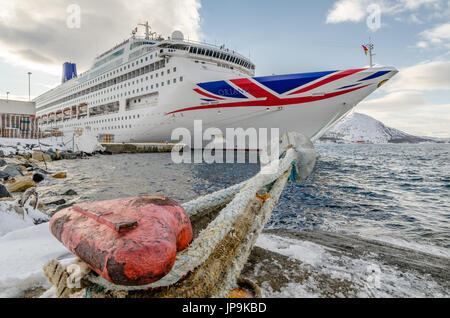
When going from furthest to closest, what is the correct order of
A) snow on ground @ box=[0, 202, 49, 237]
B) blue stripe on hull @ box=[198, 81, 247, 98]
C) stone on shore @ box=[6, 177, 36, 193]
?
blue stripe on hull @ box=[198, 81, 247, 98] < stone on shore @ box=[6, 177, 36, 193] < snow on ground @ box=[0, 202, 49, 237]

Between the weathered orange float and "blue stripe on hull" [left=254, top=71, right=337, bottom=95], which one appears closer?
the weathered orange float

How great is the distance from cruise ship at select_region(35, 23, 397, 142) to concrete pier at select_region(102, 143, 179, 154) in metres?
0.71

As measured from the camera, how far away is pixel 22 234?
7.54 ft

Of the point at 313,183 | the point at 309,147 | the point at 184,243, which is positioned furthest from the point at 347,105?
the point at 184,243

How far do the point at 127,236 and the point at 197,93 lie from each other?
16192mm

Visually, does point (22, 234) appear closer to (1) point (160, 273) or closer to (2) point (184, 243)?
(2) point (184, 243)

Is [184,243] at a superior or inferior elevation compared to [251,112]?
inferior

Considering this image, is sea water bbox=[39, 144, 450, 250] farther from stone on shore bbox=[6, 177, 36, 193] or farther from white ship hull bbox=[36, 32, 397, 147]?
white ship hull bbox=[36, 32, 397, 147]

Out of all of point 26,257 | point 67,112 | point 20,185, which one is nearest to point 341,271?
point 26,257

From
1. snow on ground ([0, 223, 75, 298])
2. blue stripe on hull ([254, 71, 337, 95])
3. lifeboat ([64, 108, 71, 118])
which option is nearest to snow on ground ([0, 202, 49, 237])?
snow on ground ([0, 223, 75, 298])

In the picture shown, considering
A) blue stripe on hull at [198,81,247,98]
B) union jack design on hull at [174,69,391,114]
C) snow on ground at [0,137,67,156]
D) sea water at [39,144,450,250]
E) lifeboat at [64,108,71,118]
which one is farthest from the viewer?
lifeboat at [64,108,71,118]

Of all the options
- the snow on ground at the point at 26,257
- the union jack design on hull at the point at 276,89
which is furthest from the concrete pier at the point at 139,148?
the snow on ground at the point at 26,257

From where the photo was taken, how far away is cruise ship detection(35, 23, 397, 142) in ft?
42.1
